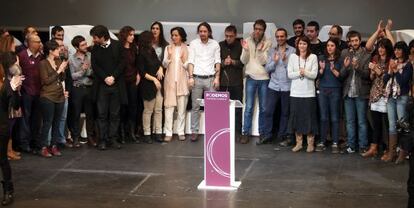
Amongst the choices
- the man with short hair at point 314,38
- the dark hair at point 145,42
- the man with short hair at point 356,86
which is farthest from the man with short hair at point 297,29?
the dark hair at point 145,42

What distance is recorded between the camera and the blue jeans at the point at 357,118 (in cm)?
992

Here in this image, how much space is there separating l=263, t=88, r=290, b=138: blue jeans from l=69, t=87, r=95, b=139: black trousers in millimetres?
2525

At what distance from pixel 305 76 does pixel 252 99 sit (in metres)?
1.15

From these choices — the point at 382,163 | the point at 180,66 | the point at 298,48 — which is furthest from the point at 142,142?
the point at 382,163

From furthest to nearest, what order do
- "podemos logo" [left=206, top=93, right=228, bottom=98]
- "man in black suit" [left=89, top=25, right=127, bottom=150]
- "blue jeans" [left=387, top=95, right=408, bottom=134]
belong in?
"man in black suit" [left=89, top=25, right=127, bottom=150]
"blue jeans" [left=387, top=95, right=408, bottom=134]
"podemos logo" [left=206, top=93, right=228, bottom=98]

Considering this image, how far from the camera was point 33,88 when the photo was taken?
9.88 m

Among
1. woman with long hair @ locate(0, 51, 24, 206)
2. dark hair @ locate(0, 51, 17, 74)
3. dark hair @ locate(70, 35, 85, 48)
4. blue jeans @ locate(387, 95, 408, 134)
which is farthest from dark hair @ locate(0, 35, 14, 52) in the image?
blue jeans @ locate(387, 95, 408, 134)

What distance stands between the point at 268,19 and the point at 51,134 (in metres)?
4.59

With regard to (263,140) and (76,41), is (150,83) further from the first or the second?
(263,140)

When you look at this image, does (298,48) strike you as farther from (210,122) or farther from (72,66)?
(72,66)

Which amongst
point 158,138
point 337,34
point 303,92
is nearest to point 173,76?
point 158,138

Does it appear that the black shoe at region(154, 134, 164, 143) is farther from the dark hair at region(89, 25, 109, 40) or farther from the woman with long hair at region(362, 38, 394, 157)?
the woman with long hair at region(362, 38, 394, 157)

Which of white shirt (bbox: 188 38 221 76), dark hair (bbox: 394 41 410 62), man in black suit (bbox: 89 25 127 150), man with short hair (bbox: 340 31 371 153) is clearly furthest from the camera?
white shirt (bbox: 188 38 221 76)

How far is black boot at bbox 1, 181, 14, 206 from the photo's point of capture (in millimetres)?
7693
